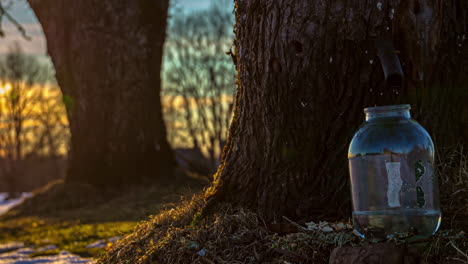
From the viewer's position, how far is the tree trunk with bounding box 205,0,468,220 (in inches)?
139

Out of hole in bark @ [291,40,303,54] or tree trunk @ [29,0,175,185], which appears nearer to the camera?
hole in bark @ [291,40,303,54]

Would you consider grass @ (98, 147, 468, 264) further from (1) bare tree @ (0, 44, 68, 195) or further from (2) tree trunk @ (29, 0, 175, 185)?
(1) bare tree @ (0, 44, 68, 195)

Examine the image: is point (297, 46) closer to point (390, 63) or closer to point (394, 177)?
point (390, 63)

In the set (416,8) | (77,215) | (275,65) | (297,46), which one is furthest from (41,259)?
(416,8)

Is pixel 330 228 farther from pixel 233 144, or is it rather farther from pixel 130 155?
pixel 130 155

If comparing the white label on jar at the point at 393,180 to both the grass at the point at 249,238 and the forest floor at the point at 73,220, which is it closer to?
the grass at the point at 249,238

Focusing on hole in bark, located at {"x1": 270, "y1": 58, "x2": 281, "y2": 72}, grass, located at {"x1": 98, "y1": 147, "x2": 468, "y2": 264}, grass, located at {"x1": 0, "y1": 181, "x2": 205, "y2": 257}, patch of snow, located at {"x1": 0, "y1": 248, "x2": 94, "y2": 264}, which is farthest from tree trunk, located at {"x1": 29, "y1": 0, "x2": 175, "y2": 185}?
hole in bark, located at {"x1": 270, "y1": 58, "x2": 281, "y2": 72}

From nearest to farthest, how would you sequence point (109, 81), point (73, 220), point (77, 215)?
1. point (73, 220)
2. point (77, 215)
3. point (109, 81)

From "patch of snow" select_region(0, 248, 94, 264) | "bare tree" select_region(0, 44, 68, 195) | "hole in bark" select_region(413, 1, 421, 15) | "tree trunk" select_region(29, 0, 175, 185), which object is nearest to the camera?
"hole in bark" select_region(413, 1, 421, 15)

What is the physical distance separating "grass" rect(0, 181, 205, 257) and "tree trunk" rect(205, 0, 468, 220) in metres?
1.61

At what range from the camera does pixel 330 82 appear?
11.8ft

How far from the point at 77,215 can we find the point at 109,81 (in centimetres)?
245

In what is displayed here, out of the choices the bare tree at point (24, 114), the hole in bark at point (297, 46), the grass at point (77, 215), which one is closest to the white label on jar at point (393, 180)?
the hole in bark at point (297, 46)

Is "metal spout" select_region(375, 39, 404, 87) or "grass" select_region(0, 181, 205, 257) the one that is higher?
"metal spout" select_region(375, 39, 404, 87)
